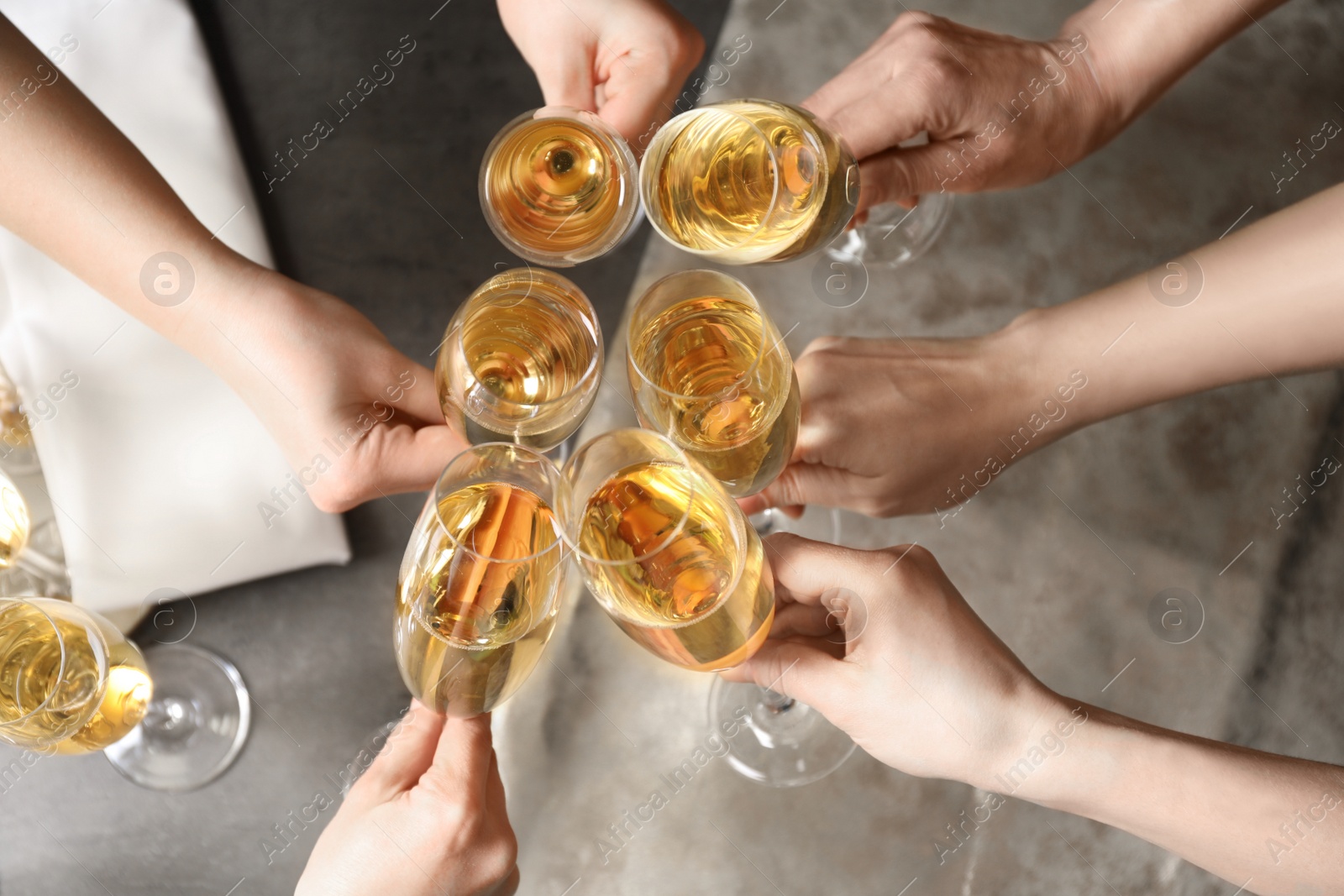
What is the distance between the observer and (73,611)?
88 centimetres

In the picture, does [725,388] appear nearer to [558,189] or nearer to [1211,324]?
[558,189]

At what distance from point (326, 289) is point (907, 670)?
32.7 inches

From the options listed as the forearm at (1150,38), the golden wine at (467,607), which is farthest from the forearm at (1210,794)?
the forearm at (1150,38)

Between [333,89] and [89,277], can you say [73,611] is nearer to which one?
[89,277]

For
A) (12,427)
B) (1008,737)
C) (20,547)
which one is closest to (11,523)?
(20,547)

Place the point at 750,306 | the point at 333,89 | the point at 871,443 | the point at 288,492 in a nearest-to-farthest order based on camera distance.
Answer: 1. the point at 750,306
2. the point at 871,443
3. the point at 288,492
4. the point at 333,89

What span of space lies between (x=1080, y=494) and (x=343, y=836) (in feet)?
2.76

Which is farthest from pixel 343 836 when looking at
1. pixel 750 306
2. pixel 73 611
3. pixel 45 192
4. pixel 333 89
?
pixel 333 89

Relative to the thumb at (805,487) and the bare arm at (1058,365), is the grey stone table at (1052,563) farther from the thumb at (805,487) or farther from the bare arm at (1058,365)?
the thumb at (805,487)

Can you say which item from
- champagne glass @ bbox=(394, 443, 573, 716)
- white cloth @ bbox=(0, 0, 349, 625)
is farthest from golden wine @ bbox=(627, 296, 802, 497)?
white cloth @ bbox=(0, 0, 349, 625)

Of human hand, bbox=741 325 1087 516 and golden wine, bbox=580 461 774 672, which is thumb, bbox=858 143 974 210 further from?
golden wine, bbox=580 461 774 672

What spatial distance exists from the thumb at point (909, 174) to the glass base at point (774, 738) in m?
0.54

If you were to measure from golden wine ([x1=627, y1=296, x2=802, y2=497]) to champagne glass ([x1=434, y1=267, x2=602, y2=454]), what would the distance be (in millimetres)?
56

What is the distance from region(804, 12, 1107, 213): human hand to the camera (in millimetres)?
923
